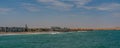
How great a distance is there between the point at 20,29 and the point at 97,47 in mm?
138308

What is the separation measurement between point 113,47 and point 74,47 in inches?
247

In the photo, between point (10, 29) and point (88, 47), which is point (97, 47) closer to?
point (88, 47)

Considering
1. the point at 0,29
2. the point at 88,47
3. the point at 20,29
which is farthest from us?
the point at 20,29

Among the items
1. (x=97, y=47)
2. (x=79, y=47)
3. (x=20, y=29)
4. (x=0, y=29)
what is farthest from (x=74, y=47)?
(x=20, y=29)

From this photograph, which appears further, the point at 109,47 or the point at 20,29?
the point at 20,29

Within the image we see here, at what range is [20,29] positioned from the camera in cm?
18088

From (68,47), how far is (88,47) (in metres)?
3.23

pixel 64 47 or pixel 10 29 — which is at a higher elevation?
pixel 64 47

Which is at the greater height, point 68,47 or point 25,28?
point 68,47

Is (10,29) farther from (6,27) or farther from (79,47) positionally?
(79,47)

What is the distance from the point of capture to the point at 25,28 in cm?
18838

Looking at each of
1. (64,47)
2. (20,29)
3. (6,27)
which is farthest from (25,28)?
(64,47)

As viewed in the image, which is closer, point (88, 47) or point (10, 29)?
point (88, 47)

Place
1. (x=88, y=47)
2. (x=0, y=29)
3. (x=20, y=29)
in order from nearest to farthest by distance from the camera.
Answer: (x=88, y=47) < (x=0, y=29) < (x=20, y=29)
